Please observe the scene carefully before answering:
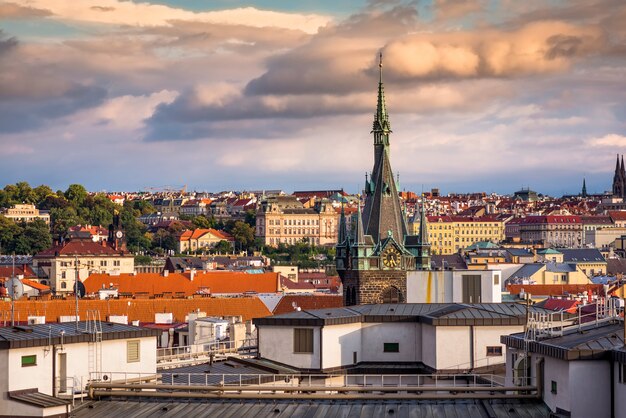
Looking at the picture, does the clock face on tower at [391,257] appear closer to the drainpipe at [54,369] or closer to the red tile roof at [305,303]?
the red tile roof at [305,303]

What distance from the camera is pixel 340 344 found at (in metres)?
44.0

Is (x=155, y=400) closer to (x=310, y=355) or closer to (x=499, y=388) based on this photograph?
(x=499, y=388)

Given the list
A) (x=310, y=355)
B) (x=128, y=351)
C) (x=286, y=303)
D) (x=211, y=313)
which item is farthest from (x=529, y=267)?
(x=128, y=351)

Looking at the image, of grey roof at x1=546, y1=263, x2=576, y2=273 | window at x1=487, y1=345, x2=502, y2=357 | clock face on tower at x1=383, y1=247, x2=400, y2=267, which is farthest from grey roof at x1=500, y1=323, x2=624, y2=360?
grey roof at x1=546, y1=263, x2=576, y2=273

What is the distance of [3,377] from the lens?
1228 inches

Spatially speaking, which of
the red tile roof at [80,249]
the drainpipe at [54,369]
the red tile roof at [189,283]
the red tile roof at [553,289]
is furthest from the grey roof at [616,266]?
the drainpipe at [54,369]

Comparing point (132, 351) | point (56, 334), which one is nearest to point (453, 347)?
point (132, 351)

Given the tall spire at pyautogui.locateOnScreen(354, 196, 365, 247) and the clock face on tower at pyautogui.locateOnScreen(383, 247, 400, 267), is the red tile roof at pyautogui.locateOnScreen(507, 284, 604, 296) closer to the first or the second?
the tall spire at pyautogui.locateOnScreen(354, 196, 365, 247)

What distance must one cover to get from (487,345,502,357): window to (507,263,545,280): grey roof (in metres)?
94.0

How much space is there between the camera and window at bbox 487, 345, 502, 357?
41.9m

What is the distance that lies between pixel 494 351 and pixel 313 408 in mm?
11831

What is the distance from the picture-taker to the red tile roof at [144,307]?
82.3m

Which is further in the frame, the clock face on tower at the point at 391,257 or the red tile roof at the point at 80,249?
the red tile roof at the point at 80,249

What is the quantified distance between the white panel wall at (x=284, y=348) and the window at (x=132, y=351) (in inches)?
316
